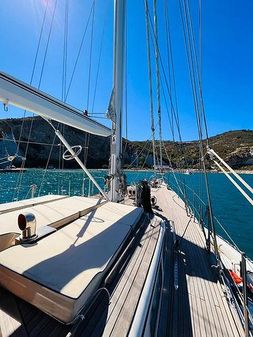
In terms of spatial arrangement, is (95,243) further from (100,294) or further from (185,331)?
(185,331)

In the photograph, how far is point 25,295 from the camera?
1.80 meters

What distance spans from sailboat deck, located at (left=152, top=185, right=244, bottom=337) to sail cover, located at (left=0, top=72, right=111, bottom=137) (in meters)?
3.41

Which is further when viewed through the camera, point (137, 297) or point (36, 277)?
point (137, 297)

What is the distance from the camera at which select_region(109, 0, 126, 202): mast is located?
5.83 metres

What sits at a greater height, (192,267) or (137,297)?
(137,297)

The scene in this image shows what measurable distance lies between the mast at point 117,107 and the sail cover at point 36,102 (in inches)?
61.1

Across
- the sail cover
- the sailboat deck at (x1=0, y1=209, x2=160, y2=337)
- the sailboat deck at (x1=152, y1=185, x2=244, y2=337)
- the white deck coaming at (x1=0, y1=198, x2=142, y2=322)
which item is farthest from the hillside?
the sailboat deck at (x1=0, y1=209, x2=160, y2=337)

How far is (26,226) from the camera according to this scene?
243 centimetres

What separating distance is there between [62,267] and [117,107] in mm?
5017

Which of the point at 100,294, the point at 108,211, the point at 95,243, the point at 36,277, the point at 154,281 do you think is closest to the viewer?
the point at 36,277

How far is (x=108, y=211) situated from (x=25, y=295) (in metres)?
2.30

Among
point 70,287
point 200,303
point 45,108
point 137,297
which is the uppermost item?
point 45,108

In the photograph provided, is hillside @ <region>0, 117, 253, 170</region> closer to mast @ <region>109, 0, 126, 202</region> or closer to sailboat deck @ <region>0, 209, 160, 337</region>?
mast @ <region>109, 0, 126, 202</region>

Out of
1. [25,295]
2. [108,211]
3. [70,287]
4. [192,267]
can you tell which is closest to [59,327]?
[70,287]
